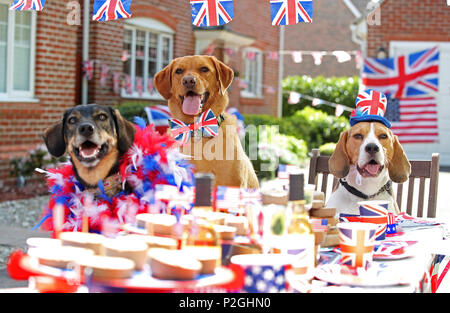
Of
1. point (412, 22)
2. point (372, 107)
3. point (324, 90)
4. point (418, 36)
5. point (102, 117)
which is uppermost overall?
point (412, 22)

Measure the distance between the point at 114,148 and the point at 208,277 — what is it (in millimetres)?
953

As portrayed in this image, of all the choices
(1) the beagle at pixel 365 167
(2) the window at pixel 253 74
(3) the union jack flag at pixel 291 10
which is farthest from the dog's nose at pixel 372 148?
(2) the window at pixel 253 74

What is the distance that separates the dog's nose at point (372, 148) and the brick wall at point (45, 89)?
6742mm

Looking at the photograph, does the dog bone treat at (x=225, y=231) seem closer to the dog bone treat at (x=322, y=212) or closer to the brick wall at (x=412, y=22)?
the dog bone treat at (x=322, y=212)

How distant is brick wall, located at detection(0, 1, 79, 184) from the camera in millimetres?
8453

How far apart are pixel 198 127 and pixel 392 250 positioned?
1737 mm

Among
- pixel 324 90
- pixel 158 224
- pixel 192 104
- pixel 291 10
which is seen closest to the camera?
pixel 158 224

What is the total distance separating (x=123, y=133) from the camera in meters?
2.42

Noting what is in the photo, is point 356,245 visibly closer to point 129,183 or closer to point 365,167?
point 129,183

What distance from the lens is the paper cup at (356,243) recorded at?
5.95ft

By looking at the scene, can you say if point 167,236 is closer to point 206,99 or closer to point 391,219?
point 391,219

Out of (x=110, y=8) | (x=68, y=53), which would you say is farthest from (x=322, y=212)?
(x=68, y=53)

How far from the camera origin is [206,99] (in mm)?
3914

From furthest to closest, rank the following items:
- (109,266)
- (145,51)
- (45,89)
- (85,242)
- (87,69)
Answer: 1. (145,51)
2. (87,69)
3. (45,89)
4. (85,242)
5. (109,266)
